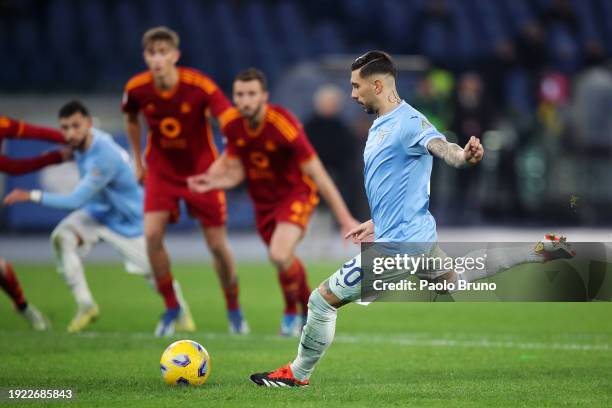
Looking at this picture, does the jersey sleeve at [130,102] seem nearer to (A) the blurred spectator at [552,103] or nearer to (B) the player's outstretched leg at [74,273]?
(B) the player's outstretched leg at [74,273]

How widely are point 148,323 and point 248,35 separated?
13.6m

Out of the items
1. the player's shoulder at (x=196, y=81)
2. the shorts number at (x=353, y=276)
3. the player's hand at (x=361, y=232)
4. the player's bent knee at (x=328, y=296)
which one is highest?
the player's shoulder at (x=196, y=81)

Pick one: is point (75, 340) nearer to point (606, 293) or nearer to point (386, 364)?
point (386, 364)

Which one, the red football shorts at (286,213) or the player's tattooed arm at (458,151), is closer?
the player's tattooed arm at (458,151)

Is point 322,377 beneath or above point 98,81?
beneath

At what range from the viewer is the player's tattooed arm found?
567cm

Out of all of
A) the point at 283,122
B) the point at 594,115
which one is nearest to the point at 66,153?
the point at 283,122

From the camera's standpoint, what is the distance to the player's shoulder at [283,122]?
31.9ft

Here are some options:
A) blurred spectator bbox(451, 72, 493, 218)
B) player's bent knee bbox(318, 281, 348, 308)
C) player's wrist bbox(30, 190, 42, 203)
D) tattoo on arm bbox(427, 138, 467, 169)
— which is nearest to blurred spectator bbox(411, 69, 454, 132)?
blurred spectator bbox(451, 72, 493, 218)

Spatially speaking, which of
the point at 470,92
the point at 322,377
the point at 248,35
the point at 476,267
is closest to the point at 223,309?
the point at 322,377

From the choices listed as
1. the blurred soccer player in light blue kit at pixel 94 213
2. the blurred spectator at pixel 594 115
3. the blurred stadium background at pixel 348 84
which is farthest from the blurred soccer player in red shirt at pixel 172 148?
the blurred spectator at pixel 594 115

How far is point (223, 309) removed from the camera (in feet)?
40.7

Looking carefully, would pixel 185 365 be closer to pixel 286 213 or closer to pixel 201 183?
pixel 201 183

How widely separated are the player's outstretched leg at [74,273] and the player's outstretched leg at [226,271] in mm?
1206
